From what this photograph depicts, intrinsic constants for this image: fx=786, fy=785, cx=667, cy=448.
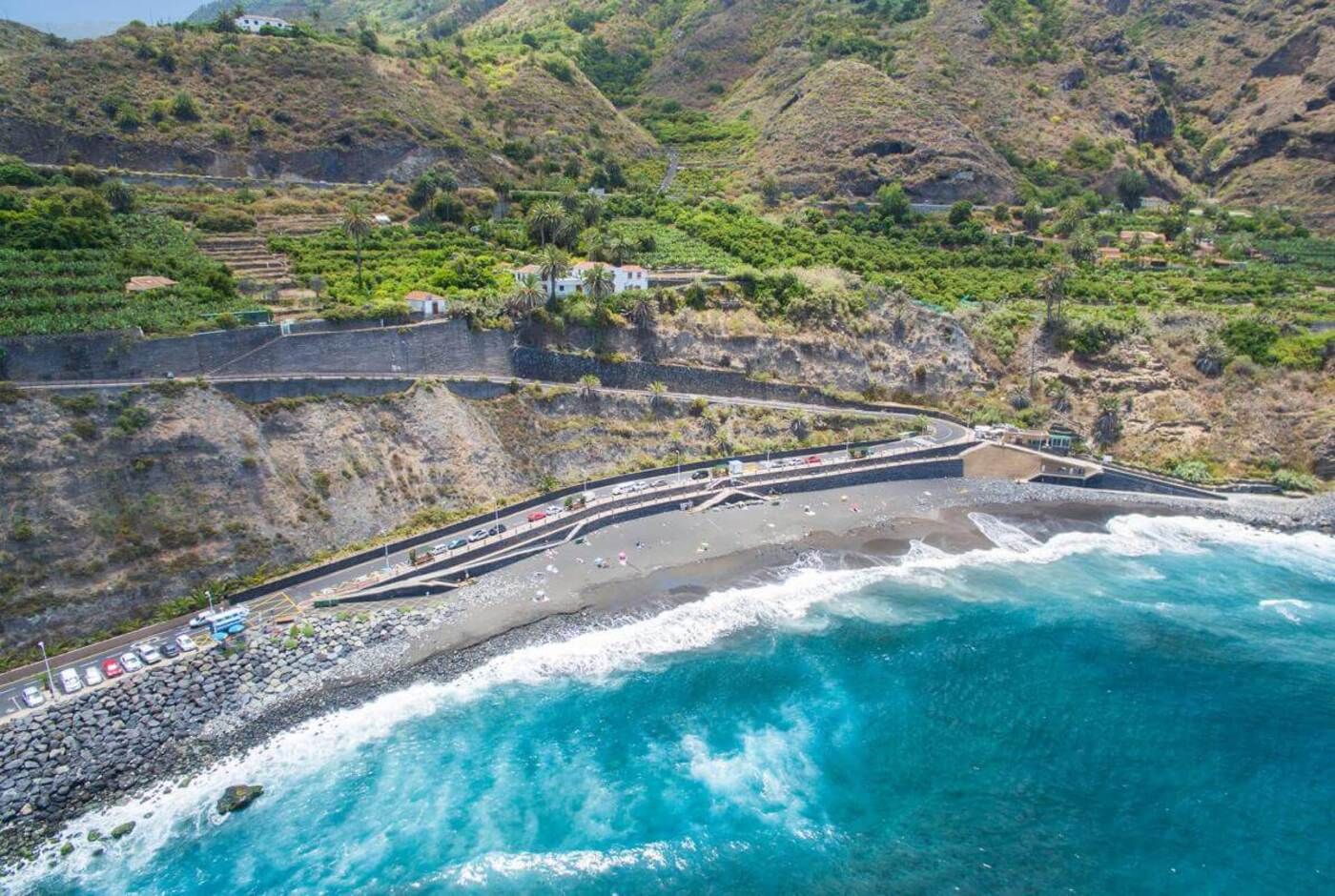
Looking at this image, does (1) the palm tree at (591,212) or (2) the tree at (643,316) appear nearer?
(2) the tree at (643,316)

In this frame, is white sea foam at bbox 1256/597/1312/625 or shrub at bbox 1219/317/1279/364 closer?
white sea foam at bbox 1256/597/1312/625

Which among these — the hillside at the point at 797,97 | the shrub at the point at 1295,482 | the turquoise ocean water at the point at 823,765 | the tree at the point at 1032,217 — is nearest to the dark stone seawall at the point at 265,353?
the turquoise ocean water at the point at 823,765

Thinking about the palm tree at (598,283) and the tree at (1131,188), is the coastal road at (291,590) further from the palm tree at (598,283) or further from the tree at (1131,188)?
the tree at (1131,188)

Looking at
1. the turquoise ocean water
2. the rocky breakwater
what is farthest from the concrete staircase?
the turquoise ocean water

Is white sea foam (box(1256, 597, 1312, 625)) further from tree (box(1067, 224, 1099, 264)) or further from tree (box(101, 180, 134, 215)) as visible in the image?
tree (box(101, 180, 134, 215))

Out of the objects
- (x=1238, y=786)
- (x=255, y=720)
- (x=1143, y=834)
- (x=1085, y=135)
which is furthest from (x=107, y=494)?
(x=1085, y=135)
